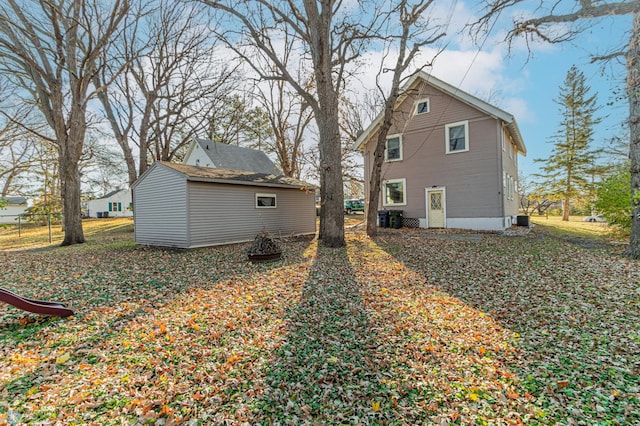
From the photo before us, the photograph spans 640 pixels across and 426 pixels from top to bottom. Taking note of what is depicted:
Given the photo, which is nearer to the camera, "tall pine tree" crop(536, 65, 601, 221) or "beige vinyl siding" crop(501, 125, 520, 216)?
"beige vinyl siding" crop(501, 125, 520, 216)

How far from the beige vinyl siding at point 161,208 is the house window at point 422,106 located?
1204 centimetres

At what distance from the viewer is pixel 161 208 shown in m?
11.0

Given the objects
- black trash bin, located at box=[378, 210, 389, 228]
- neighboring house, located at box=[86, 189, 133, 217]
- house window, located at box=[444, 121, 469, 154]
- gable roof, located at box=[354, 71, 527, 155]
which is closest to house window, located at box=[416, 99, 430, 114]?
gable roof, located at box=[354, 71, 527, 155]

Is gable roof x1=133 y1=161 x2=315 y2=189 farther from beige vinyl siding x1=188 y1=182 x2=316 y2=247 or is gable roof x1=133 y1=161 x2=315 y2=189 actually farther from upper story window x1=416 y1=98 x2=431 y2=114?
upper story window x1=416 y1=98 x2=431 y2=114

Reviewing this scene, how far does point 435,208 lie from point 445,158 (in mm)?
2548

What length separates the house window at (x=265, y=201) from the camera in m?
→ 12.2

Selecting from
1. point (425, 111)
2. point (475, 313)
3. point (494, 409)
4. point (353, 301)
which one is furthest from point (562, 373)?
point (425, 111)

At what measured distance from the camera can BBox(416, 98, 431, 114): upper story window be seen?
14.9 metres

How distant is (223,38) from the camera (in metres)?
11.3

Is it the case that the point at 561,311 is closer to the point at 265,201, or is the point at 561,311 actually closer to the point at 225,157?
the point at 265,201

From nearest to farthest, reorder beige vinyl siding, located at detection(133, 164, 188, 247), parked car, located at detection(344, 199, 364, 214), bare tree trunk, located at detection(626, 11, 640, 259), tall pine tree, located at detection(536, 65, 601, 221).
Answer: bare tree trunk, located at detection(626, 11, 640, 259) → beige vinyl siding, located at detection(133, 164, 188, 247) → tall pine tree, located at detection(536, 65, 601, 221) → parked car, located at detection(344, 199, 364, 214)

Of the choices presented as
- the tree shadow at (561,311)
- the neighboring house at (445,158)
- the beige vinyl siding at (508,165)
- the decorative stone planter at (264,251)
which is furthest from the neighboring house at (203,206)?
the beige vinyl siding at (508,165)

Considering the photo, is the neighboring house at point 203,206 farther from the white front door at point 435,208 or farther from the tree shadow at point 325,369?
the tree shadow at point 325,369

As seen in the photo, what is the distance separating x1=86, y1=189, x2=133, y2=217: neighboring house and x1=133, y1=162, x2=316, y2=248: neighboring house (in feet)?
112
